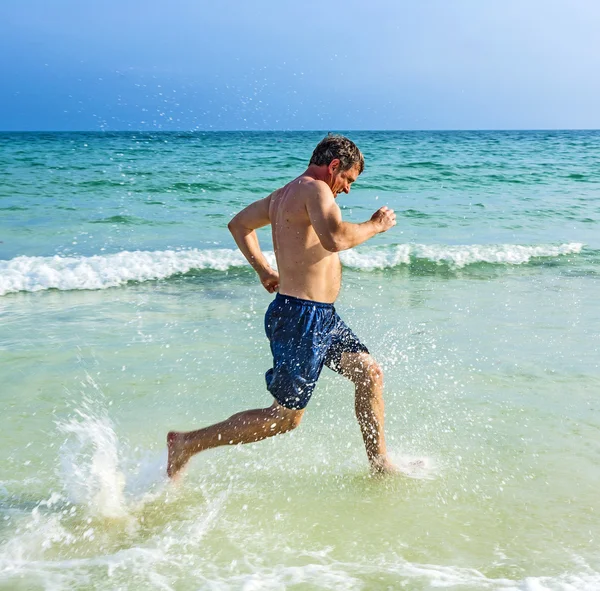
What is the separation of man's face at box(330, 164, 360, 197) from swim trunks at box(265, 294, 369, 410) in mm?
553

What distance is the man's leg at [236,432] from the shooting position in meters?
3.43

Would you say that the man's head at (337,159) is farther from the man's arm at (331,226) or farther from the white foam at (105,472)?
the white foam at (105,472)

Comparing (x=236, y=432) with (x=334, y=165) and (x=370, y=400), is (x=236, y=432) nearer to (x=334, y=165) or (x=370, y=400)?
(x=370, y=400)

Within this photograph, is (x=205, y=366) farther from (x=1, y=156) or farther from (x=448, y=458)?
(x=1, y=156)

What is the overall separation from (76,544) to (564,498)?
2.20 meters

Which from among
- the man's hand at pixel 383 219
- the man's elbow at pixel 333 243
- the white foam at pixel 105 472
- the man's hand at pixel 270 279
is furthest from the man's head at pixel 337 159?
the white foam at pixel 105 472

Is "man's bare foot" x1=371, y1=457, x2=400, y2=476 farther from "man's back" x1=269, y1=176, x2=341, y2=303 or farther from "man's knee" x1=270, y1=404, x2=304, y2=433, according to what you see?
"man's back" x1=269, y1=176, x2=341, y2=303

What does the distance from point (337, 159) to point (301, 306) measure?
2.30 ft

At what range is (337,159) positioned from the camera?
3445 millimetres

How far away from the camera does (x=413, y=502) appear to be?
11.4ft

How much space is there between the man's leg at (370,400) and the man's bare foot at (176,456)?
85cm

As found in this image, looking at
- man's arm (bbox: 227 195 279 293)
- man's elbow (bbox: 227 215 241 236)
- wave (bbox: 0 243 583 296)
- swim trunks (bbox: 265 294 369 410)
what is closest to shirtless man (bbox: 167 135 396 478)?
swim trunks (bbox: 265 294 369 410)

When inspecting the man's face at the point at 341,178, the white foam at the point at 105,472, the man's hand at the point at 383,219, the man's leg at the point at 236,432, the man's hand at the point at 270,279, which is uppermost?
the man's face at the point at 341,178

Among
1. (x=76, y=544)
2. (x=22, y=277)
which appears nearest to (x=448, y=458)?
(x=76, y=544)
